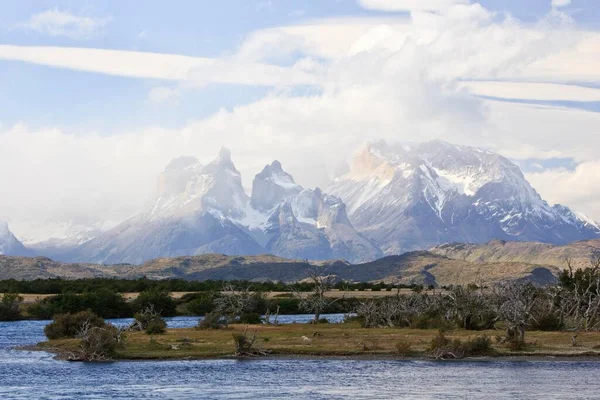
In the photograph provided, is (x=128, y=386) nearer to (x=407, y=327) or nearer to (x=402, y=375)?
(x=402, y=375)

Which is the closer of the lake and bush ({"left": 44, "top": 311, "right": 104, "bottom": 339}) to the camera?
the lake

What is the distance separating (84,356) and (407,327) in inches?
1793

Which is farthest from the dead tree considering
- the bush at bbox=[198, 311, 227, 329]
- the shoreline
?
the bush at bbox=[198, 311, 227, 329]

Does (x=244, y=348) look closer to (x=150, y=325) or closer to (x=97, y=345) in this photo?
(x=97, y=345)

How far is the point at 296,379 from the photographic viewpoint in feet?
252

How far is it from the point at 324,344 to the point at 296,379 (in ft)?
78.1

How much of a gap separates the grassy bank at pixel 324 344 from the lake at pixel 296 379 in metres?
3.69

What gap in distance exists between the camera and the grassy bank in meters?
92.4

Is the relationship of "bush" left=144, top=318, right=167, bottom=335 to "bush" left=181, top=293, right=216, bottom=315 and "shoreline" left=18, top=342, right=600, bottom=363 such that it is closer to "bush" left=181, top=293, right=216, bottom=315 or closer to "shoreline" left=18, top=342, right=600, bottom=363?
"shoreline" left=18, top=342, right=600, bottom=363

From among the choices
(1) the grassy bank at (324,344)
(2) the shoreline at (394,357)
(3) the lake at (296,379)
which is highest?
(1) the grassy bank at (324,344)

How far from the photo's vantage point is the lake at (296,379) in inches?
2699

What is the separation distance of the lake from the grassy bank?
369cm

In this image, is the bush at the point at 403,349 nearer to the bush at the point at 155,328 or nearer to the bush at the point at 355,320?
the bush at the point at 355,320

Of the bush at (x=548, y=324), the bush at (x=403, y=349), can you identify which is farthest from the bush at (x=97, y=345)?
the bush at (x=548, y=324)
